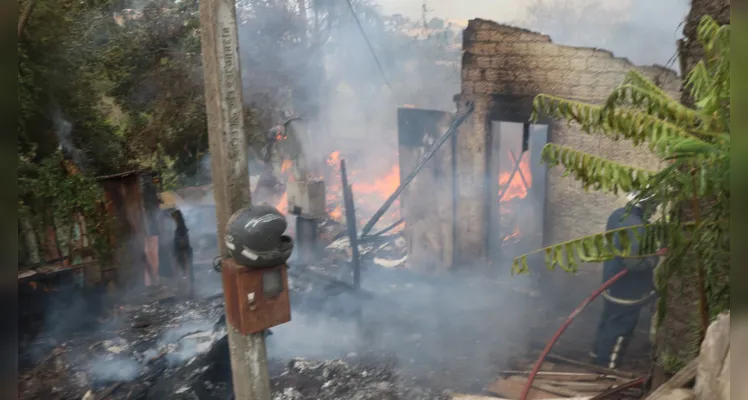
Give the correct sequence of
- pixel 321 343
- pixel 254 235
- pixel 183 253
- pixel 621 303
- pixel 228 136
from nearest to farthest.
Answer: pixel 254 235 < pixel 228 136 < pixel 621 303 < pixel 321 343 < pixel 183 253

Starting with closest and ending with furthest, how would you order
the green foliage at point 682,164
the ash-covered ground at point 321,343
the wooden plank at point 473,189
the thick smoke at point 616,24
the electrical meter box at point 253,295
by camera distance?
the green foliage at point 682,164, the electrical meter box at point 253,295, the ash-covered ground at point 321,343, the wooden plank at point 473,189, the thick smoke at point 616,24

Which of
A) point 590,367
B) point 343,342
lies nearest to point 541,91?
point 590,367

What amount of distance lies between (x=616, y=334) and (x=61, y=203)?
9.06 m

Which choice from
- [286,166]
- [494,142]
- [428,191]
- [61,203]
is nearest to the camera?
[61,203]

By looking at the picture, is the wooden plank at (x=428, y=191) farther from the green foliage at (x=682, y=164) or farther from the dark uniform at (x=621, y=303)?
the green foliage at (x=682, y=164)

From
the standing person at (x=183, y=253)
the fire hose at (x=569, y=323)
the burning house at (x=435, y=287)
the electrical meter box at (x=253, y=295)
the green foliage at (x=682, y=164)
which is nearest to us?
the green foliage at (x=682, y=164)

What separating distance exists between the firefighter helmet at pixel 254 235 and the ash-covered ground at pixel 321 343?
3687 mm

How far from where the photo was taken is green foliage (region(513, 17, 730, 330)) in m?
2.94

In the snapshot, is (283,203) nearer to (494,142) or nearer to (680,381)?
(494,142)

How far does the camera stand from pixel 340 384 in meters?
6.90

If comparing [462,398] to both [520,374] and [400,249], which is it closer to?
[520,374]

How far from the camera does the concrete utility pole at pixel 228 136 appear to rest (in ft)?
11.2

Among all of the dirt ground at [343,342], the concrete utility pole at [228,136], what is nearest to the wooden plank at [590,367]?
the dirt ground at [343,342]

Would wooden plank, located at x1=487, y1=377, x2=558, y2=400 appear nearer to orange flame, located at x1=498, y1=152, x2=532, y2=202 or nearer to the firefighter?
the firefighter
